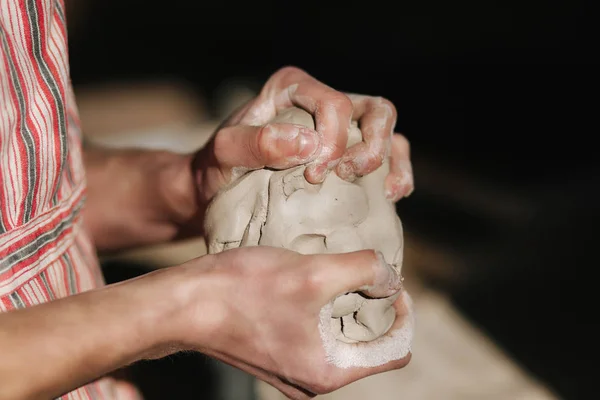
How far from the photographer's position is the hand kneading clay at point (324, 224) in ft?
4.67

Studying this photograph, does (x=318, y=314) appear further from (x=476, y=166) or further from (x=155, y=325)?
(x=476, y=166)

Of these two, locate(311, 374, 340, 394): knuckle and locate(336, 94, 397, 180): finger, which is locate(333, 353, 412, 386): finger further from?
locate(336, 94, 397, 180): finger

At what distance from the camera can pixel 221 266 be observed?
1.19 meters

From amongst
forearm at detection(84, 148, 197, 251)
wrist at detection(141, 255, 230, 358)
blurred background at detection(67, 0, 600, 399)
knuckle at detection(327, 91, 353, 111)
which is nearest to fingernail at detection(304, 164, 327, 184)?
knuckle at detection(327, 91, 353, 111)

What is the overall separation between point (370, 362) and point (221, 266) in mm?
363

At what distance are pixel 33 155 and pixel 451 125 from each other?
4731mm

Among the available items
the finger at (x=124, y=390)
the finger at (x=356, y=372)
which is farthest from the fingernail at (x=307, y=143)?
the finger at (x=124, y=390)

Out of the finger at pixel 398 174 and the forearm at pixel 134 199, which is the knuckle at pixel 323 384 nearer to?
the finger at pixel 398 174

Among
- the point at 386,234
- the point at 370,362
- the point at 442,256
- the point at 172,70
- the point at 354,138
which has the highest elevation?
the point at 354,138

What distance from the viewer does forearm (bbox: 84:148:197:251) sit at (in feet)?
6.12

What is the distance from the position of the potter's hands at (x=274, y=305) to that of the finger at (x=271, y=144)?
0.83ft

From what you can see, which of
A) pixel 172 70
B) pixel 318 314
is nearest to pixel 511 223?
pixel 318 314

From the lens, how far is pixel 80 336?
3.51 feet

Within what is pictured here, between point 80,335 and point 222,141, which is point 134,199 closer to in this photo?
point 222,141
